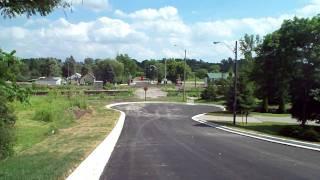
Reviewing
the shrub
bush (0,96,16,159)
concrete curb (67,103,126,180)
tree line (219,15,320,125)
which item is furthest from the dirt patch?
concrete curb (67,103,126,180)

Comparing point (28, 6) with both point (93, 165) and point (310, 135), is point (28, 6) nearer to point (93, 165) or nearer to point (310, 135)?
point (93, 165)

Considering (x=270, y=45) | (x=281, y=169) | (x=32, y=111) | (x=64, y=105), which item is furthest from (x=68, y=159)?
(x=270, y=45)

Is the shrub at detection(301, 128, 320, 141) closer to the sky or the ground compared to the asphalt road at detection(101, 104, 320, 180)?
closer to the ground

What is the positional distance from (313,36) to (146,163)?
4639cm

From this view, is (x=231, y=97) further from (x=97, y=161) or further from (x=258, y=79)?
(x=97, y=161)

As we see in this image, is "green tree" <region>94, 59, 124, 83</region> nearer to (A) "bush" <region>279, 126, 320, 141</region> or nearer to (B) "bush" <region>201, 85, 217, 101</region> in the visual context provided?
(B) "bush" <region>201, 85, 217, 101</region>

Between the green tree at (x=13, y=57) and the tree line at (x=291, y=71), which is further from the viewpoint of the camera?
the tree line at (x=291, y=71)

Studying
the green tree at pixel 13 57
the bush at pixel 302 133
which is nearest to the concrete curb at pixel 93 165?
the green tree at pixel 13 57

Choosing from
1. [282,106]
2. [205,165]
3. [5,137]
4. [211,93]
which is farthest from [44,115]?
[211,93]

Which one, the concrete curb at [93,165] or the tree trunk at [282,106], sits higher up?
the concrete curb at [93,165]

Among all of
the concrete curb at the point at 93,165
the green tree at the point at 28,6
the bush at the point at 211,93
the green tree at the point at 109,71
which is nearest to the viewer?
the green tree at the point at 28,6

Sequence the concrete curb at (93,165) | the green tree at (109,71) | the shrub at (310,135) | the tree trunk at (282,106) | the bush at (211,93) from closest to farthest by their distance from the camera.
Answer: the concrete curb at (93,165) → the shrub at (310,135) → the tree trunk at (282,106) → the bush at (211,93) → the green tree at (109,71)

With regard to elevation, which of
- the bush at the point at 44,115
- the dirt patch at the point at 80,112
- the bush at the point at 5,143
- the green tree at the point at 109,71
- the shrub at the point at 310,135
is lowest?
the shrub at the point at 310,135

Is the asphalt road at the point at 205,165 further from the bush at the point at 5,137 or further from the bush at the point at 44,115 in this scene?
the bush at the point at 44,115
